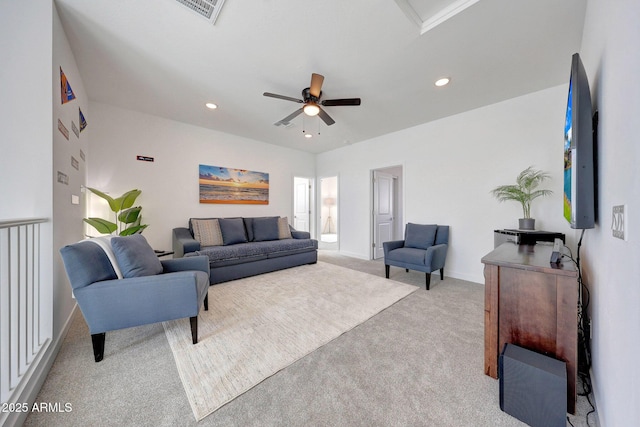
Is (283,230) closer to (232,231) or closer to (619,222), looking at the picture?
(232,231)

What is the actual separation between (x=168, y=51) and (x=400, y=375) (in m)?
3.41

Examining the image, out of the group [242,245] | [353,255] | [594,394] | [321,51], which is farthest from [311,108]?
[353,255]

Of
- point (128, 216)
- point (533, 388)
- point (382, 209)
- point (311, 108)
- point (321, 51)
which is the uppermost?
point (321, 51)

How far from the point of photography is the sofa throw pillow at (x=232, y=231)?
3854 millimetres

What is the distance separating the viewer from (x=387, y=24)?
71.3 inches

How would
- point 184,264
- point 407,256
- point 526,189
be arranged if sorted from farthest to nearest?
point 407,256
point 526,189
point 184,264

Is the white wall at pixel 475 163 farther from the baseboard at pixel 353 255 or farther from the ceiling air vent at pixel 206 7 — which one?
the ceiling air vent at pixel 206 7

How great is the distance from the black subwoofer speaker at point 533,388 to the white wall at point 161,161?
4510 millimetres

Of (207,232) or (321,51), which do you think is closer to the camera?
(321,51)

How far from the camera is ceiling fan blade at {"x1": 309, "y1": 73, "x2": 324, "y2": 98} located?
7.31 ft

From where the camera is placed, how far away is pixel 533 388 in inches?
43.4

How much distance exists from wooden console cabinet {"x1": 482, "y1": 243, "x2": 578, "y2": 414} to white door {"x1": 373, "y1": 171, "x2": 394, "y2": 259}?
3.46m

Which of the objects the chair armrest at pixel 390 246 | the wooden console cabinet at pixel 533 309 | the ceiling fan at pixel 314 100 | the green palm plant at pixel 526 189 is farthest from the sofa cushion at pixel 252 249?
the green palm plant at pixel 526 189

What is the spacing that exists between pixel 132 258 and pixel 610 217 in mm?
2946
